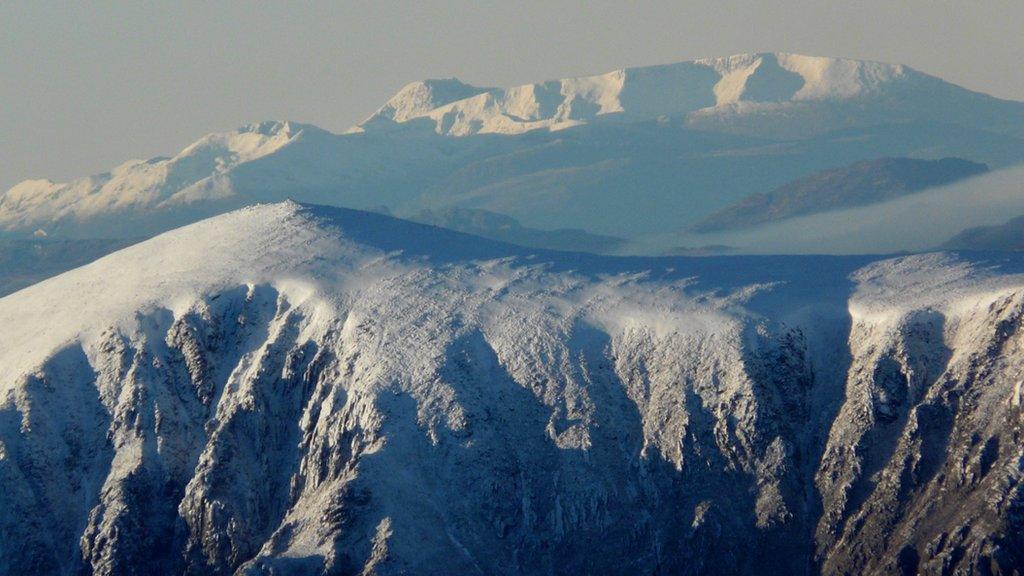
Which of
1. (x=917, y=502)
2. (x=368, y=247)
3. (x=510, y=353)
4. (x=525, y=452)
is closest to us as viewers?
(x=917, y=502)

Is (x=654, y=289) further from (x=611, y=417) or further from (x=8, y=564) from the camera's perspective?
(x=8, y=564)

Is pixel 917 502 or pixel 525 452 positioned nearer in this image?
pixel 917 502

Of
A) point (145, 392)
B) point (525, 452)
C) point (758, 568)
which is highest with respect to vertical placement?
point (145, 392)

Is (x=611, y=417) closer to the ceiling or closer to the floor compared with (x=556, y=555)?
closer to the ceiling

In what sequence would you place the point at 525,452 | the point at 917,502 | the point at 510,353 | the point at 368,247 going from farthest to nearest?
the point at 368,247
the point at 510,353
the point at 525,452
the point at 917,502

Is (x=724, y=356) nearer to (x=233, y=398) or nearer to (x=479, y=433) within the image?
(x=479, y=433)

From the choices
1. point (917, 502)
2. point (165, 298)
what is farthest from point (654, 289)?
point (165, 298)
